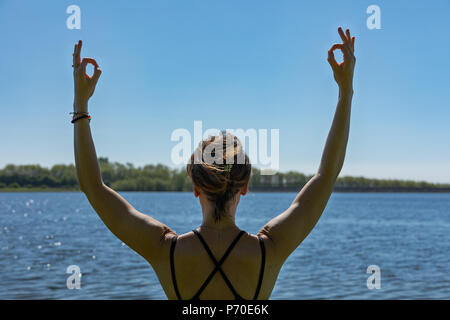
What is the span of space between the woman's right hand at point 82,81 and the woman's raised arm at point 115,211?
7 centimetres

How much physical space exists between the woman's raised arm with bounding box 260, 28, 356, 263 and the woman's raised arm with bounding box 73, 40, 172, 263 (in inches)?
16.7

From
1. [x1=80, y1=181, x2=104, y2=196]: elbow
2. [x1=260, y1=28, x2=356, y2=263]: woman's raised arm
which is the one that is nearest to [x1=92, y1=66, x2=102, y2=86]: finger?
[x1=80, y1=181, x2=104, y2=196]: elbow

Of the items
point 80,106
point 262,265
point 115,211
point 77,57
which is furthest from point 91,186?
point 262,265

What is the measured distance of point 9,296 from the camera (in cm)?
1520

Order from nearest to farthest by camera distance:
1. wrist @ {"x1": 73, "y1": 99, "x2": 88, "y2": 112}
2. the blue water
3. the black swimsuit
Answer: the black swimsuit, wrist @ {"x1": 73, "y1": 99, "x2": 88, "y2": 112}, the blue water

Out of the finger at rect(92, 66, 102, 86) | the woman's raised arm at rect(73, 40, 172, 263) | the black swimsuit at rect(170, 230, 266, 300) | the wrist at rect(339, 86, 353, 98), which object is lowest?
the black swimsuit at rect(170, 230, 266, 300)

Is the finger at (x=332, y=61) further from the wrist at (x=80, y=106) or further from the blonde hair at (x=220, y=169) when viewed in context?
the wrist at (x=80, y=106)

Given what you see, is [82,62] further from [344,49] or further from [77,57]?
[344,49]

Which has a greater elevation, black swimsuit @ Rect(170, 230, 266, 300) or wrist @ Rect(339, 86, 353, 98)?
wrist @ Rect(339, 86, 353, 98)

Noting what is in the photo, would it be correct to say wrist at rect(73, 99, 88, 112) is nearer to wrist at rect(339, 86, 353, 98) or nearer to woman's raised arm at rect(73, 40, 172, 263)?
woman's raised arm at rect(73, 40, 172, 263)

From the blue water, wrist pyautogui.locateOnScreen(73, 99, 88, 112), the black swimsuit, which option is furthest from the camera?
the blue water

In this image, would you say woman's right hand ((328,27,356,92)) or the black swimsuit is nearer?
the black swimsuit

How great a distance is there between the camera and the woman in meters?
1.84

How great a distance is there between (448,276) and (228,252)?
21.6 metres
